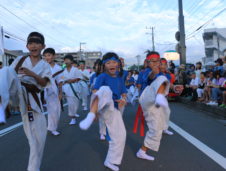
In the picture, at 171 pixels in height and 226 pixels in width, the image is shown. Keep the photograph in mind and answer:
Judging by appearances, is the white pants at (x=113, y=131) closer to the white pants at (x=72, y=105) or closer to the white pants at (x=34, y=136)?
the white pants at (x=34, y=136)

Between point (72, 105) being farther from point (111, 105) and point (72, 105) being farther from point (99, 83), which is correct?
point (111, 105)

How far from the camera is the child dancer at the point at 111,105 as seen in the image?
3119 mm

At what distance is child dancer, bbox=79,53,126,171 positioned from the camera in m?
3.12

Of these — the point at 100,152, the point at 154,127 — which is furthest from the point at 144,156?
the point at 100,152

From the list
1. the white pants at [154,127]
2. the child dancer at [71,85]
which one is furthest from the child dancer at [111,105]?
the child dancer at [71,85]

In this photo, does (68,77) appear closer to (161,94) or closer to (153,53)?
(153,53)

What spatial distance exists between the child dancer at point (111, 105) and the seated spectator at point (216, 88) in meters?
6.43

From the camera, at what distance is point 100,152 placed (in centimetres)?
428

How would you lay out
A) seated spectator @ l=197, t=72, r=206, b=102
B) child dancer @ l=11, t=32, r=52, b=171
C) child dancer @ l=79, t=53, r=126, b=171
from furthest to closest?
seated spectator @ l=197, t=72, r=206, b=102 < child dancer @ l=79, t=53, r=126, b=171 < child dancer @ l=11, t=32, r=52, b=171

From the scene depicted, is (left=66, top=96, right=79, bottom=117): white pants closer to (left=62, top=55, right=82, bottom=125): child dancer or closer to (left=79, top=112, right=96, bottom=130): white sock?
(left=62, top=55, right=82, bottom=125): child dancer

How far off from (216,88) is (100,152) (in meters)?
6.34

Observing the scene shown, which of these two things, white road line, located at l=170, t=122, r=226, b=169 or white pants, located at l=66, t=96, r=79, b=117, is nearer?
white road line, located at l=170, t=122, r=226, b=169

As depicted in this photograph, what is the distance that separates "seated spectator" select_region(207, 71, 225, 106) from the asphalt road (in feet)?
9.78

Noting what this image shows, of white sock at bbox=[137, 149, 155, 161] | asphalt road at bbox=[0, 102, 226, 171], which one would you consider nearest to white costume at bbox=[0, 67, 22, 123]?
asphalt road at bbox=[0, 102, 226, 171]
